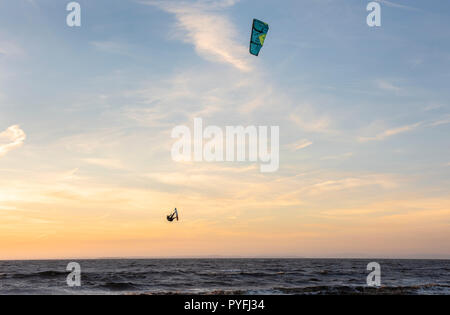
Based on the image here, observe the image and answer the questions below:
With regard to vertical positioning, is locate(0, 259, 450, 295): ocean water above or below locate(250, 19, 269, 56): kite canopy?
below

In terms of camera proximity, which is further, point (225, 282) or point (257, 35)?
point (225, 282)

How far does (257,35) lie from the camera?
17.6 m

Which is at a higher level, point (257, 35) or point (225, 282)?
point (257, 35)

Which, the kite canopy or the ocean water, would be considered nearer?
the kite canopy

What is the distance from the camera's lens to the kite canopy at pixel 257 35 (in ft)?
57.5

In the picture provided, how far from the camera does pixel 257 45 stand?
17750 mm

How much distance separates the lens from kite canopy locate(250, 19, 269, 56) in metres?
17.5
